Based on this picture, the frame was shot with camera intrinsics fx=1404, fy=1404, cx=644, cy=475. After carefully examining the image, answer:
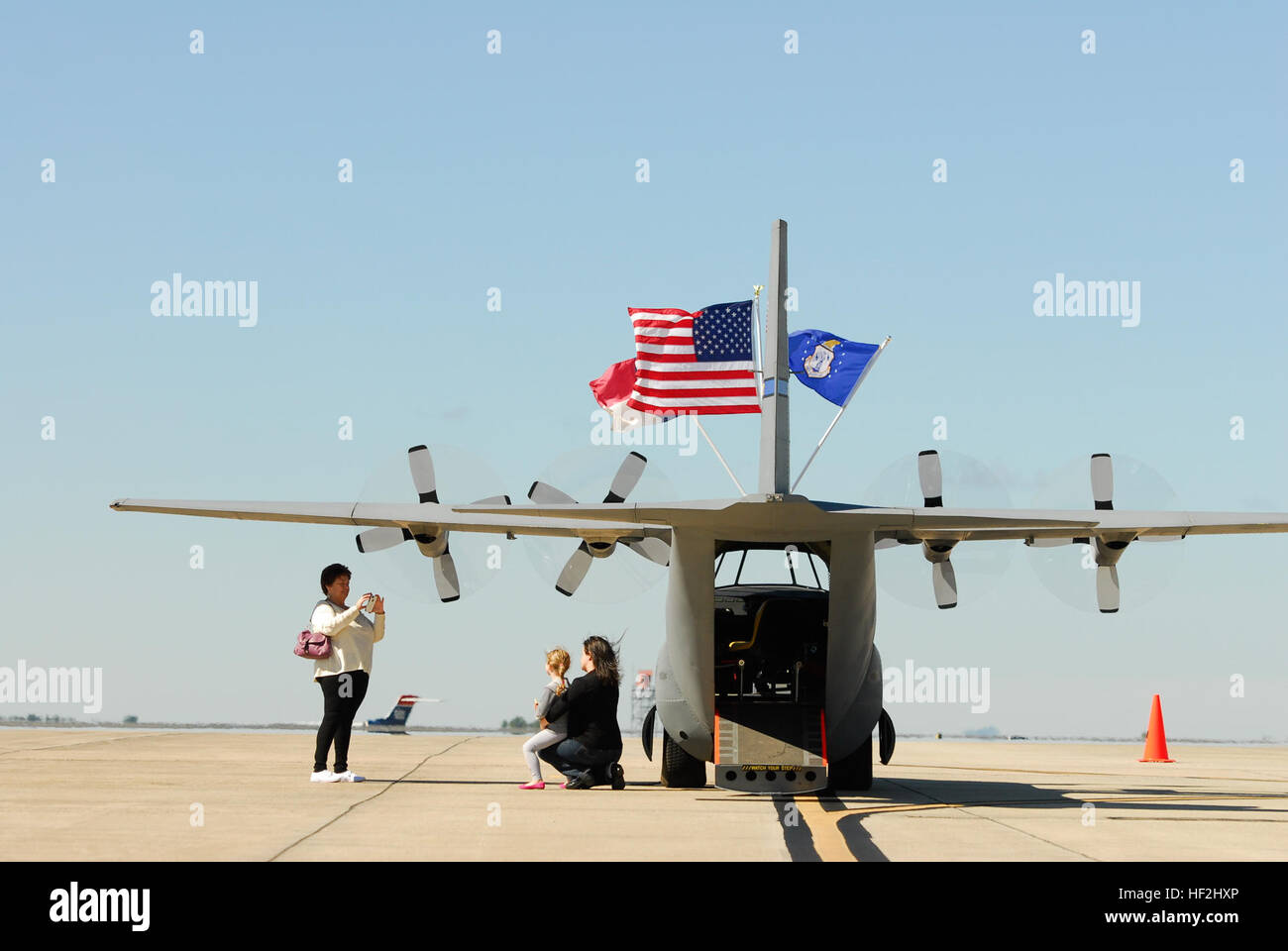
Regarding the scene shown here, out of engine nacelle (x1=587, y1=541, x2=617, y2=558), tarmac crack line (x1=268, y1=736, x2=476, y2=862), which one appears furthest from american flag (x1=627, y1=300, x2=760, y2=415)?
tarmac crack line (x1=268, y1=736, x2=476, y2=862)

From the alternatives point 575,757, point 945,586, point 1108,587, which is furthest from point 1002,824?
point 1108,587

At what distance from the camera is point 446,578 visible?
2014 centimetres

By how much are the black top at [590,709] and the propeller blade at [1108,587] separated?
755cm

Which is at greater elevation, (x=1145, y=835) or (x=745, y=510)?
(x=745, y=510)

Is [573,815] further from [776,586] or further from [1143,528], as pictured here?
[1143,528]

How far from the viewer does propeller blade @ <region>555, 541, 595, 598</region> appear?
2016 cm

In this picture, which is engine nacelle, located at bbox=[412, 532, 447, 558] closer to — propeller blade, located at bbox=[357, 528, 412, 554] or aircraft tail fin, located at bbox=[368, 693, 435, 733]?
propeller blade, located at bbox=[357, 528, 412, 554]

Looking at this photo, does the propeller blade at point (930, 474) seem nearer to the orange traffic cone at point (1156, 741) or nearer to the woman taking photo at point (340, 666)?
the woman taking photo at point (340, 666)

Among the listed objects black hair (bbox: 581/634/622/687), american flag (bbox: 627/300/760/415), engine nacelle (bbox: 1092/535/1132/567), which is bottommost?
black hair (bbox: 581/634/622/687)

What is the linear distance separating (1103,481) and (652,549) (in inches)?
249

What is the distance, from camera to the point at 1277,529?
1905 centimetres
